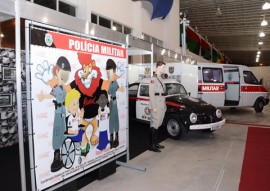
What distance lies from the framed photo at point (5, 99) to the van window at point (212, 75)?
6295 mm

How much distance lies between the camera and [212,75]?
9078mm

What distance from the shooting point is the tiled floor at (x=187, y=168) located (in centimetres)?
354

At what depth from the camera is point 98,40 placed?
368 cm

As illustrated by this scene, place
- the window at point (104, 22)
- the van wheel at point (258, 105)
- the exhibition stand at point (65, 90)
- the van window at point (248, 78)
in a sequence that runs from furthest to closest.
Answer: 1. the van wheel at point (258, 105)
2. the van window at point (248, 78)
3. the window at point (104, 22)
4. the exhibition stand at point (65, 90)

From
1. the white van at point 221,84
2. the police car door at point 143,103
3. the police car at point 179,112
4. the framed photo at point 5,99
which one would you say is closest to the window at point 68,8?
the police car at point 179,112

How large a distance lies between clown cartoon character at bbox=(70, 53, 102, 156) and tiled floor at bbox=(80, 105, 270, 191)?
0.82 m

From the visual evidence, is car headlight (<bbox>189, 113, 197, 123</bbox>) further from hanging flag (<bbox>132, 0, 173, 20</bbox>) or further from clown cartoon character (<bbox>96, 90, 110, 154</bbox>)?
hanging flag (<bbox>132, 0, 173, 20</bbox>)

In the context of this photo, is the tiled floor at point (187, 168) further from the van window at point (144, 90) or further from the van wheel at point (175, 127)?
the van window at point (144, 90)

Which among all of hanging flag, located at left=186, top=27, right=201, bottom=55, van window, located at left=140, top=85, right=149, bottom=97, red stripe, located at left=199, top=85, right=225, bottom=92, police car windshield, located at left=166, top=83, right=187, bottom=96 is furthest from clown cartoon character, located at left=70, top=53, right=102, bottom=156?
hanging flag, located at left=186, top=27, right=201, bottom=55

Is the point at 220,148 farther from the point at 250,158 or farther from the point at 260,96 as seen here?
the point at 260,96

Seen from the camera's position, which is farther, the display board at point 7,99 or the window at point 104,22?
the window at point 104,22

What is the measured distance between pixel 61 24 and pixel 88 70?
66cm

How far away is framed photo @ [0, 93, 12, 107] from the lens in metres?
5.19

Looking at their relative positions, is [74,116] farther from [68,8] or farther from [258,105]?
[258,105]
